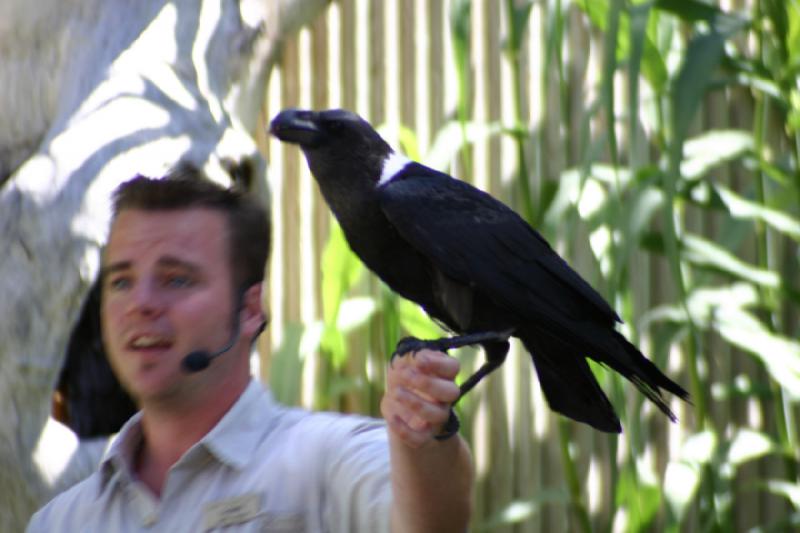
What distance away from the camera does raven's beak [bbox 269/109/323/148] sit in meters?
1.18

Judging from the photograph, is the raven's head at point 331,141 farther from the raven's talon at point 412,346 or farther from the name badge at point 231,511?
the name badge at point 231,511

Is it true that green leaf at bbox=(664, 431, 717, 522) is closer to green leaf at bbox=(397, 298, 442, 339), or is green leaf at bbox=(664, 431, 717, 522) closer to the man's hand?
green leaf at bbox=(397, 298, 442, 339)

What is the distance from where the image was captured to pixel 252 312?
1426 mm

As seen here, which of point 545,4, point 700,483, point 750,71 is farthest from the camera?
point 545,4

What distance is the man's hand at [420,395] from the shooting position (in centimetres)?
107

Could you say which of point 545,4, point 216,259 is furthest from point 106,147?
point 216,259

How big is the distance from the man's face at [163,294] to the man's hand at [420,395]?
10.7 inches

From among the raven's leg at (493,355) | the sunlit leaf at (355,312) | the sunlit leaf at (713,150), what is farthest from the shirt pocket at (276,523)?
the sunlit leaf at (355,312)

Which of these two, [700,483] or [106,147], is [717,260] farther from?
[106,147]

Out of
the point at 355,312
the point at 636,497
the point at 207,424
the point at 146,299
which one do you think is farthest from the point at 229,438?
the point at 355,312

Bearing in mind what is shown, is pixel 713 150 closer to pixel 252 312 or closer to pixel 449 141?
pixel 449 141

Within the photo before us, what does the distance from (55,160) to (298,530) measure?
1.24 m

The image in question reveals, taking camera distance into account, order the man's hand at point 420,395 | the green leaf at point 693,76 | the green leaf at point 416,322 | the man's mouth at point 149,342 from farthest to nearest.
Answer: the green leaf at point 416,322
the green leaf at point 693,76
the man's mouth at point 149,342
the man's hand at point 420,395

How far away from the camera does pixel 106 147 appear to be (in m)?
2.35
